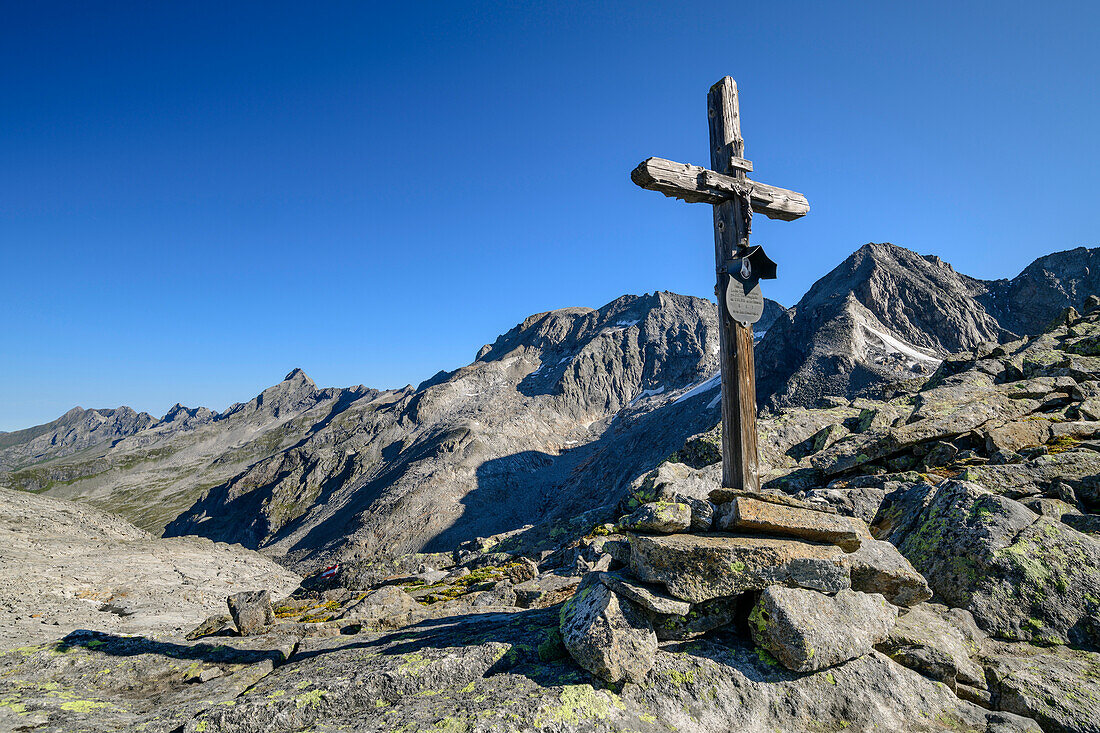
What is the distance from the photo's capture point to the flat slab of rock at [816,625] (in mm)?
5473

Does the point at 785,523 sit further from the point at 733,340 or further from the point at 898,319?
the point at 898,319

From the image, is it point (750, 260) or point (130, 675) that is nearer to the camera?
point (130, 675)

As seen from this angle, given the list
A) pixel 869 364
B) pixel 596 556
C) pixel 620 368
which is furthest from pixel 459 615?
pixel 620 368

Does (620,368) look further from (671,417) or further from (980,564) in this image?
(980,564)

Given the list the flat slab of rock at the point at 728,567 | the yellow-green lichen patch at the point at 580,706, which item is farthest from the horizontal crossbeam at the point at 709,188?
the yellow-green lichen patch at the point at 580,706

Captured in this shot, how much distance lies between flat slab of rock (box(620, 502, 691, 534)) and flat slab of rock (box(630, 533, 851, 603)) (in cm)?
41

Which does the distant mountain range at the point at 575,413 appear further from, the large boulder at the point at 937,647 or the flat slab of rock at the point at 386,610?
the large boulder at the point at 937,647

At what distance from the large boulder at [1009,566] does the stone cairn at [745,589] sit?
0.97m

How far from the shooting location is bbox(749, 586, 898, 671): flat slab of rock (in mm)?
5473

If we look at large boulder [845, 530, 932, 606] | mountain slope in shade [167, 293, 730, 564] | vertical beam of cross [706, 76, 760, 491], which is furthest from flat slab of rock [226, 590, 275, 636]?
mountain slope in shade [167, 293, 730, 564]

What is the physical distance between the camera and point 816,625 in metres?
5.64

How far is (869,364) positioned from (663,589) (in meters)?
76.2

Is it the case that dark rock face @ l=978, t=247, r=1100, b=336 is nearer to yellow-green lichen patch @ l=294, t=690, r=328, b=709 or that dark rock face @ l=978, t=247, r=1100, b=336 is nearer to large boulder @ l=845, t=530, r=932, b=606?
large boulder @ l=845, t=530, r=932, b=606

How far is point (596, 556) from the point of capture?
48.9 ft
